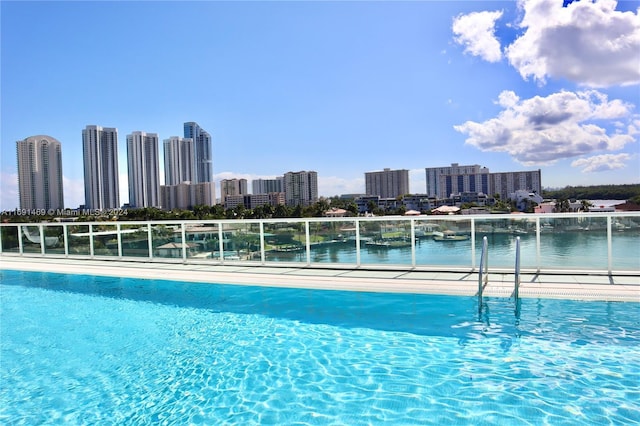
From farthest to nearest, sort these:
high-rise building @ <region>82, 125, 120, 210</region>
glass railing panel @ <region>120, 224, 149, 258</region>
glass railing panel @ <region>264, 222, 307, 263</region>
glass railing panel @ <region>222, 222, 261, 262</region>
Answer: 1. high-rise building @ <region>82, 125, 120, 210</region>
2. glass railing panel @ <region>120, 224, 149, 258</region>
3. glass railing panel @ <region>222, 222, 261, 262</region>
4. glass railing panel @ <region>264, 222, 307, 263</region>

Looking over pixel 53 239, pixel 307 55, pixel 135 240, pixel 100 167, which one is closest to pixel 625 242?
pixel 135 240

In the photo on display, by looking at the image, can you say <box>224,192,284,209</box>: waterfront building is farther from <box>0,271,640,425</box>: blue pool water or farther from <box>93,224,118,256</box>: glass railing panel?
<box>0,271,640,425</box>: blue pool water

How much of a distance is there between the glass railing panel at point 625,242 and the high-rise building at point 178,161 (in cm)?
11675

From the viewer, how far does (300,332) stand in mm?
5383

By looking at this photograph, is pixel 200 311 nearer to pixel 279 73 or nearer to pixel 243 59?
pixel 243 59

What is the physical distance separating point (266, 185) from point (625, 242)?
143783mm

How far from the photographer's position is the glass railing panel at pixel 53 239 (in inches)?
472

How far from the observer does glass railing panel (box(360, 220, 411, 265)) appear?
25.6ft

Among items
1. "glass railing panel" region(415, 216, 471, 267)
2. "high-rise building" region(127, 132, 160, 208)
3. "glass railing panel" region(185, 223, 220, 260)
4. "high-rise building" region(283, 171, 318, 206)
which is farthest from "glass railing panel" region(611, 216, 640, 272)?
"high-rise building" region(283, 171, 318, 206)

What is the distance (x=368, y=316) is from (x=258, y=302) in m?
1.95

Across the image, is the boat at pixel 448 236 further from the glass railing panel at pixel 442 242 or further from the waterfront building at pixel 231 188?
the waterfront building at pixel 231 188


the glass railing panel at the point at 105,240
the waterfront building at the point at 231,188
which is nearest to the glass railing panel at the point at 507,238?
the glass railing panel at the point at 105,240

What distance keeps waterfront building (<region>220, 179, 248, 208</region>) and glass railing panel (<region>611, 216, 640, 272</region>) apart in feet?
461

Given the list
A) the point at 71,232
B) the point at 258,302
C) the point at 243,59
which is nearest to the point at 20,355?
the point at 258,302
